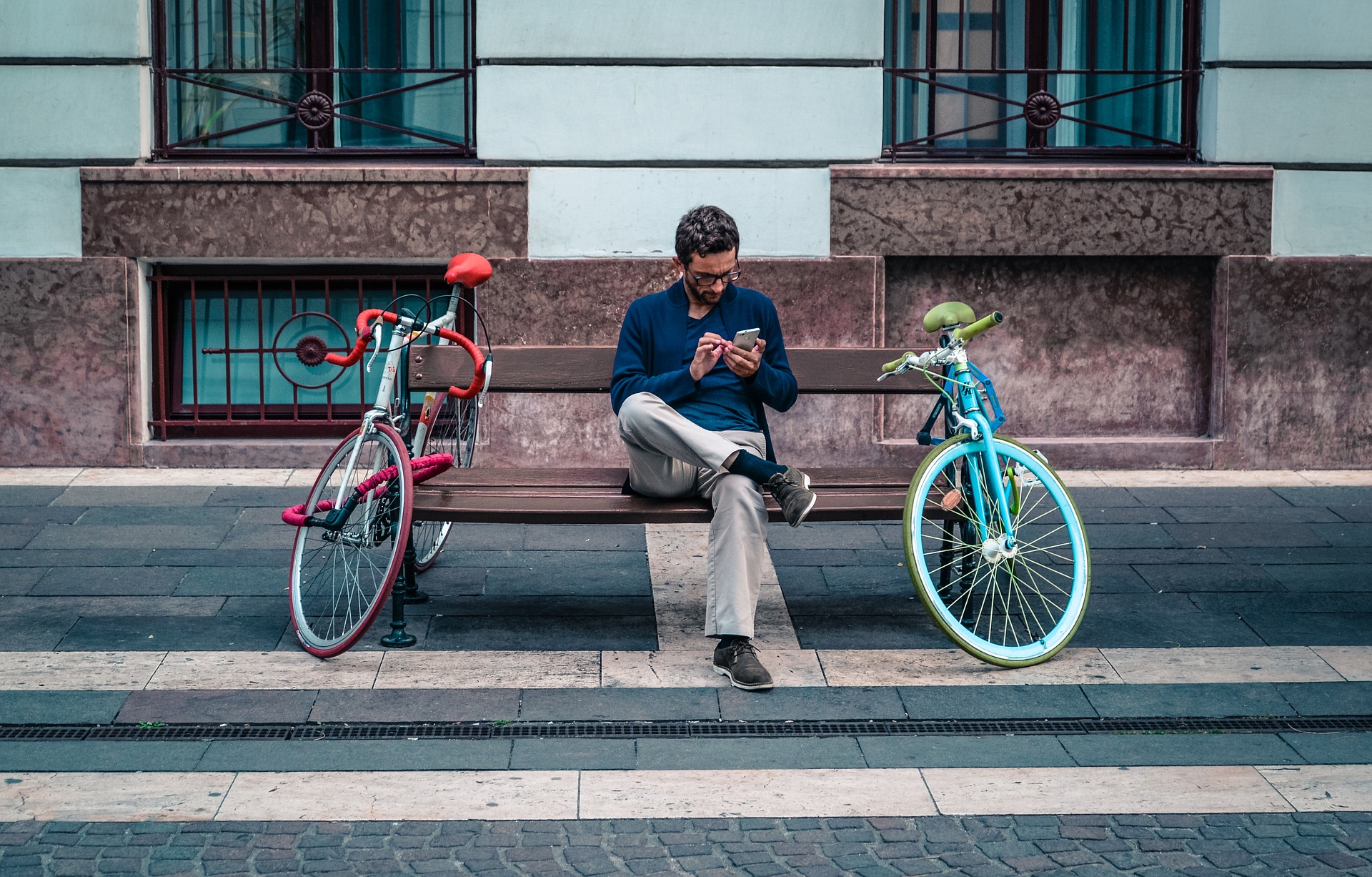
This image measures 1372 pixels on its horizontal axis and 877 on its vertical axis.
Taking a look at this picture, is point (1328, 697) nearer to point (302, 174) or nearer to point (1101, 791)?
point (1101, 791)

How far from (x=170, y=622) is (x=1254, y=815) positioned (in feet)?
12.0

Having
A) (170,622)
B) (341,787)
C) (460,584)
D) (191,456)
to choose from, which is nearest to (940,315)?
(460,584)

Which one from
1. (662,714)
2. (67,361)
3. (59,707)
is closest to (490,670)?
(662,714)

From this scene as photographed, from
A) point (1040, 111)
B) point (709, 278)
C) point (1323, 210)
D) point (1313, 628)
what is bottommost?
point (1313, 628)

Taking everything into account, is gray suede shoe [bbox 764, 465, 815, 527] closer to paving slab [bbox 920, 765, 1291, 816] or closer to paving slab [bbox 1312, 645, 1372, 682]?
paving slab [bbox 920, 765, 1291, 816]

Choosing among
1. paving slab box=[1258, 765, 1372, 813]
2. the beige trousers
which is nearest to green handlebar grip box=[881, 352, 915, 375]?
the beige trousers

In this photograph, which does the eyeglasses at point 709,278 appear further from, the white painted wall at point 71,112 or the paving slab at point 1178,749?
the white painted wall at point 71,112

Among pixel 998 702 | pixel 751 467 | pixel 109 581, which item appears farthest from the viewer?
pixel 109 581

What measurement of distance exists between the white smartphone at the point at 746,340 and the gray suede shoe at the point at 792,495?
0.42m

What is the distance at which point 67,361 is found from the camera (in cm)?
797

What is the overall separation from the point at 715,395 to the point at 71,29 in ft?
14.7

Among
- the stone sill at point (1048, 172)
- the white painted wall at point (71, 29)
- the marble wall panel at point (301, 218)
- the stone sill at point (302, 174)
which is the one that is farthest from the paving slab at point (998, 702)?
the white painted wall at point (71, 29)

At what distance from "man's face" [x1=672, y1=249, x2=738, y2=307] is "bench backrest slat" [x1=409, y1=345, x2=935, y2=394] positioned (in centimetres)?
77

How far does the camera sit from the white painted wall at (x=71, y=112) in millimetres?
7832
